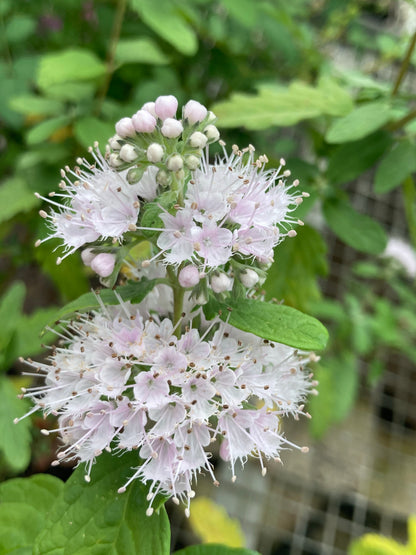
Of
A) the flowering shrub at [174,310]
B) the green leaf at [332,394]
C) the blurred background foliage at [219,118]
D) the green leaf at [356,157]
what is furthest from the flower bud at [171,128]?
the green leaf at [332,394]

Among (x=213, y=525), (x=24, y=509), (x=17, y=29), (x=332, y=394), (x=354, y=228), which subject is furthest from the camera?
(x=332, y=394)

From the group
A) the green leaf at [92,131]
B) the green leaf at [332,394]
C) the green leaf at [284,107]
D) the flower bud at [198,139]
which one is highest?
the flower bud at [198,139]

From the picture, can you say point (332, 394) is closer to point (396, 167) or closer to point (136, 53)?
point (396, 167)

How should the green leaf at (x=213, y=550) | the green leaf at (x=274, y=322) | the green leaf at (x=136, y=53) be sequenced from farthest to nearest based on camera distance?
the green leaf at (x=136, y=53) < the green leaf at (x=213, y=550) < the green leaf at (x=274, y=322)

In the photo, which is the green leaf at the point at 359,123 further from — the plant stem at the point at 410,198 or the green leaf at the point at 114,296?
the green leaf at the point at 114,296

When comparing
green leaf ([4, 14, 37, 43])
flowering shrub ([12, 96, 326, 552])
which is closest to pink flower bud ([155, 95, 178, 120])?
flowering shrub ([12, 96, 326, 552])

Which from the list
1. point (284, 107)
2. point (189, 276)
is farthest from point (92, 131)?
point (189, 276)
